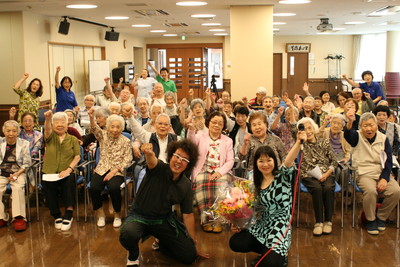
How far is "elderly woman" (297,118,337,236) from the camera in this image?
507 cm

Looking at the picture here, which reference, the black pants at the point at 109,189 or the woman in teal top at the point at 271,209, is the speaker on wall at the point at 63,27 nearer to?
the black pants at the point at 109,189

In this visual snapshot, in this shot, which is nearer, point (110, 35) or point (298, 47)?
point (110, 35)

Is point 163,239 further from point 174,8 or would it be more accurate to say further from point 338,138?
point 174,8

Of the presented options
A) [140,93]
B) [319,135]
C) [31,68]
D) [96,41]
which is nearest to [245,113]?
[319,135]

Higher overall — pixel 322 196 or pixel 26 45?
pixel 26 45

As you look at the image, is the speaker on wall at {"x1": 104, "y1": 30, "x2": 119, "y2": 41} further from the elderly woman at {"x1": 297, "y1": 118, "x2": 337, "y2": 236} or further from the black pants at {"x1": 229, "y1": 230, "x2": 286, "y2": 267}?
the black pants at {"x1": 229, "y1": 230, "x2": 286, "y2": 267}

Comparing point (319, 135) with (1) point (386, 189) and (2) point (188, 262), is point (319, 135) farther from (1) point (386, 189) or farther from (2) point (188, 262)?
(2) point (188, 262)

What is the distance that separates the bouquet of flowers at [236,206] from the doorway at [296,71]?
1857cm

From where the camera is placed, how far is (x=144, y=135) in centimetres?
554

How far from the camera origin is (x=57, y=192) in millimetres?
5469

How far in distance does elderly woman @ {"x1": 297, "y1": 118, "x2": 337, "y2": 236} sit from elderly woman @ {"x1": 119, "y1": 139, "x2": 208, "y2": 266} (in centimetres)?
155

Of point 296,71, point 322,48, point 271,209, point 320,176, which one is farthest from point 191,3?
point 322,48

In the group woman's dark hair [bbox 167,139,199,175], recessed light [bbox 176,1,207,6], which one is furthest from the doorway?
woman's dark hair [bbox 167,139,199,175]

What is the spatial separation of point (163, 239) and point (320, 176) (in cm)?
193
